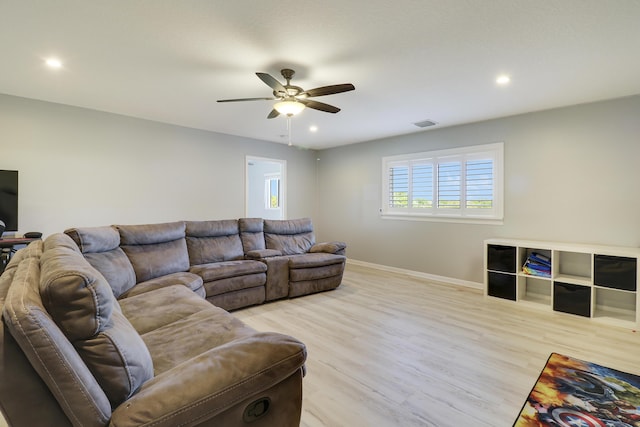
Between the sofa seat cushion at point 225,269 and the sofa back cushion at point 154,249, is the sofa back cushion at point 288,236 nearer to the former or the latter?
the sofa seat cushion at point 225,269

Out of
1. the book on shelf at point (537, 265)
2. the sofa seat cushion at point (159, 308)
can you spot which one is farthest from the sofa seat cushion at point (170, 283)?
the book on shelf at point (537, 265)

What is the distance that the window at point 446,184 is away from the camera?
4426 millimetres

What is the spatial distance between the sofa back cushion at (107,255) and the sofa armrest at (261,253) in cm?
146

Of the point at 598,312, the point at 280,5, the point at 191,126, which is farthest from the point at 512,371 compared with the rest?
the point at 191,126

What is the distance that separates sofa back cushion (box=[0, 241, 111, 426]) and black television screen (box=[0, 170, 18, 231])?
3.62m

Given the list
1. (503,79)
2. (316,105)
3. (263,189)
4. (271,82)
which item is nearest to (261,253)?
(316,105)

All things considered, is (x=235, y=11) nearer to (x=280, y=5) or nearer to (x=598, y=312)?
(x=280, y=5)

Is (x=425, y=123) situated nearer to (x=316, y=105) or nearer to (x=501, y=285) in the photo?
(x=316, y=105)

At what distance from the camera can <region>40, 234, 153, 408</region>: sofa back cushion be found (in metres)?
0.95

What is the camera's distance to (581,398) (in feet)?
6.58

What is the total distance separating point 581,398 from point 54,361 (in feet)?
9.41

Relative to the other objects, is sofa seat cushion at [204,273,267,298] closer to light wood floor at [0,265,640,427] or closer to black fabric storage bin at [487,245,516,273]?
light wood floor at [0,265,640,427]

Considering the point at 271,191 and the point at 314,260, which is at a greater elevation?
the point at 271,191

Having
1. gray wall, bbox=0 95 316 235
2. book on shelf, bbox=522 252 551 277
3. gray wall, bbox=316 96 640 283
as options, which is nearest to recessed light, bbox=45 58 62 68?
gray wall, bbox=0 95 316 235
